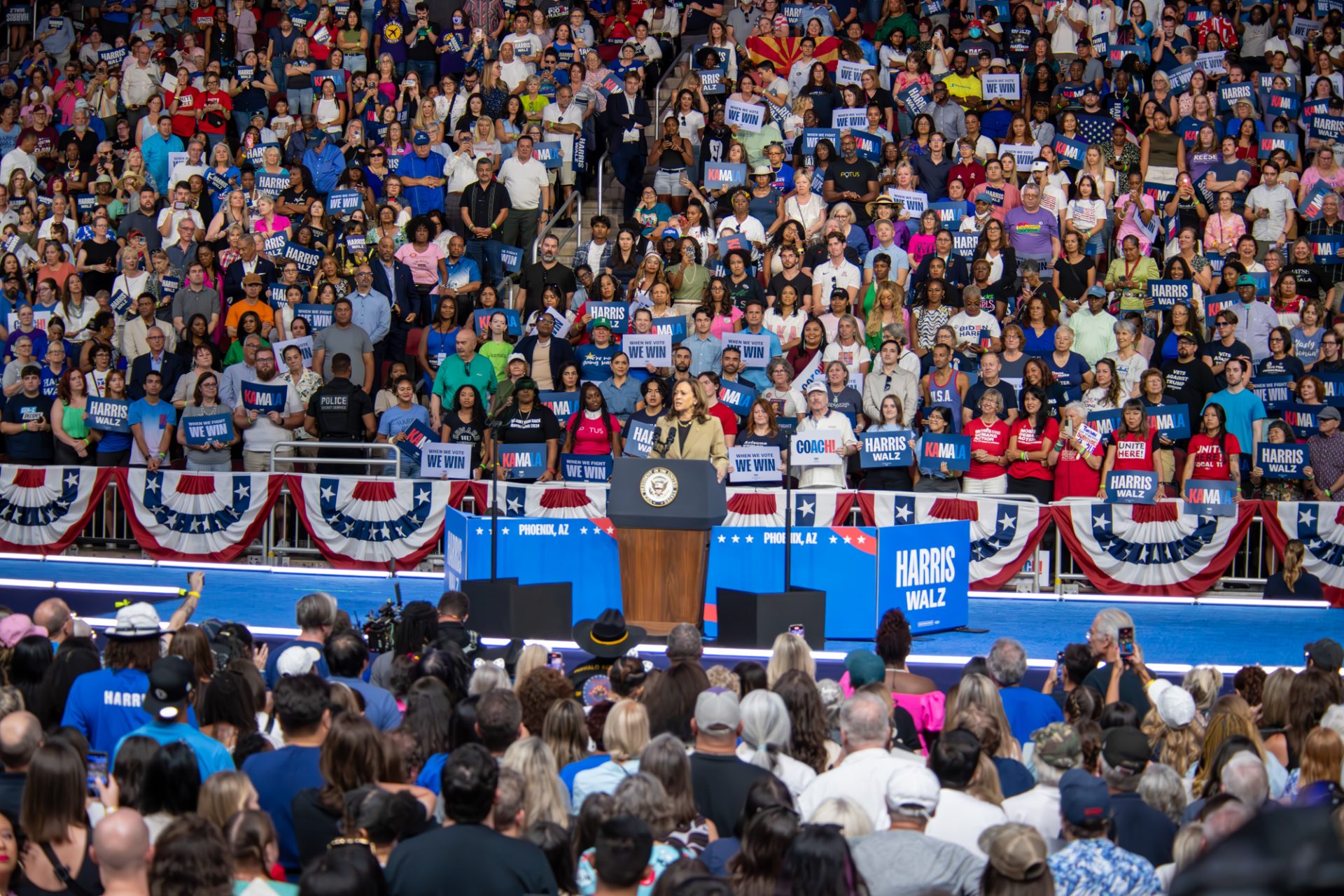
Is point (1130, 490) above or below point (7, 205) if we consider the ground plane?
below

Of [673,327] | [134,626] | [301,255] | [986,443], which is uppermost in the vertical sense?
[301,255]

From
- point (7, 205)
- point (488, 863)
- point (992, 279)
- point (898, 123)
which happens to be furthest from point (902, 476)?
point (7, 205)

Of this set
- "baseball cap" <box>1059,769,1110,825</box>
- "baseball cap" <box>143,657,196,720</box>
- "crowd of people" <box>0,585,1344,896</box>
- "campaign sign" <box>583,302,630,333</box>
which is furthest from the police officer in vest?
"baseball cap" <box>1059,769,1110,825</box>

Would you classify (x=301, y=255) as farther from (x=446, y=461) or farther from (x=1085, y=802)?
(x=1085, y=802)

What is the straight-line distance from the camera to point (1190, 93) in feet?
66.5

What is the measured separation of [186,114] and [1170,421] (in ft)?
48.7

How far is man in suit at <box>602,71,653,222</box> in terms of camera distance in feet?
69.5

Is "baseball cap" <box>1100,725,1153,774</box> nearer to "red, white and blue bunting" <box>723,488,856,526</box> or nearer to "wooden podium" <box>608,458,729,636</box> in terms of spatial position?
"wooden podium" <box>608,458,729,636</box>

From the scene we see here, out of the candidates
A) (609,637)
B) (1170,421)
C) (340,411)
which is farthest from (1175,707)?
(340,411)

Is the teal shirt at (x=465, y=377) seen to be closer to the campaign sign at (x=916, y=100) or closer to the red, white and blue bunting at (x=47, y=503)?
the red, white and blue bunting at (x=47, y=503)

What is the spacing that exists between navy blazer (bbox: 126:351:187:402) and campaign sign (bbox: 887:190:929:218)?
8.92 metres

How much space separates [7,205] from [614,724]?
19095 mm

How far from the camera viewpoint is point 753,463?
51.1 feet

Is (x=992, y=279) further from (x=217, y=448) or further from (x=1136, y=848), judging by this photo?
(x=1136, y=848)
